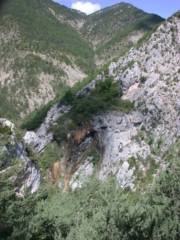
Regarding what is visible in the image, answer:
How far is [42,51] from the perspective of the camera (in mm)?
69562

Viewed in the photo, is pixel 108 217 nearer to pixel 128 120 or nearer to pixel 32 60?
pixel 128 120

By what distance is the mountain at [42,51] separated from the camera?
56.0m

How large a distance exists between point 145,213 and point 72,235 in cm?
244

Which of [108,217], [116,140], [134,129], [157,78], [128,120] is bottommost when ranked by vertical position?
[116,140]

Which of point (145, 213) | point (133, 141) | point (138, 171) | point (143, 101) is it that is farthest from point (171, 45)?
point (145, 213)

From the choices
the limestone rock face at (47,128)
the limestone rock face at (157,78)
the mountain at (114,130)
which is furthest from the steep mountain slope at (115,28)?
the limestone rock face at (47,128)

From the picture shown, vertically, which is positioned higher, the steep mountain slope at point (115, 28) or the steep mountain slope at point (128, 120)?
the steep mountain slope at point (115, 28)

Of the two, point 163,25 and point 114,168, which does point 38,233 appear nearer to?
point 114,168

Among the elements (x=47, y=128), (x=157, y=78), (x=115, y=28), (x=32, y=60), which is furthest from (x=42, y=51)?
(x=157, y=78)

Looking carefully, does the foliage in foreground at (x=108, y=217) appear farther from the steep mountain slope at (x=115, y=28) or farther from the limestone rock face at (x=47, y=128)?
the steep mountain slope at (x=115, y=28)

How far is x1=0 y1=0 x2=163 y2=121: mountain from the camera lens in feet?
184

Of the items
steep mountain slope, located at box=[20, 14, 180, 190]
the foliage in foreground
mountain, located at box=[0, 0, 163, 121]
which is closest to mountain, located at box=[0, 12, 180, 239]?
steep mountain slope, located at box=[20, 14, 180, 190]

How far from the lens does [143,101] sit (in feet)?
89.5

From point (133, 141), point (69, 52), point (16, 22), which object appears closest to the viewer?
point (133, 141)
